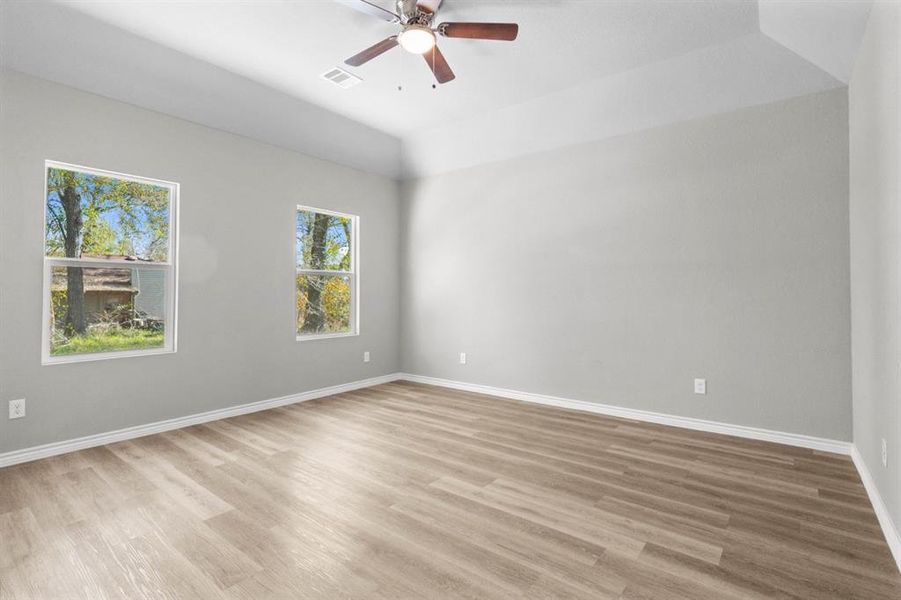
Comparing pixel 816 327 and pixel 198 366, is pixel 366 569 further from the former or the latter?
pixel 816 327

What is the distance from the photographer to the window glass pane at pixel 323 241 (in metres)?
4.85

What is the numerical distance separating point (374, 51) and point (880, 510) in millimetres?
3914

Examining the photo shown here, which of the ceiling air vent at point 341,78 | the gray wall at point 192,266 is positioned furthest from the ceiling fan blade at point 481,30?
the gray wall at point 192,266

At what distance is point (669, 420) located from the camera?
12.5 feet

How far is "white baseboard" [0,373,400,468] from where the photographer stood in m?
2.96

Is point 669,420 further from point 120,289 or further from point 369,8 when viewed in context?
point 120,289

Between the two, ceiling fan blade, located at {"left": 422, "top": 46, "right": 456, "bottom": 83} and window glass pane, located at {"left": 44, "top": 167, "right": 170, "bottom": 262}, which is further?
window glass pane, located at {"left": 44, "top": 167, "right": 170, "bottom": 262}

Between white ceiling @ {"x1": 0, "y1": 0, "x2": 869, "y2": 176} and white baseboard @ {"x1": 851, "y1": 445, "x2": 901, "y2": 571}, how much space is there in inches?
104

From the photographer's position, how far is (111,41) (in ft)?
10.1

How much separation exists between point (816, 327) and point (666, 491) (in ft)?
6.18

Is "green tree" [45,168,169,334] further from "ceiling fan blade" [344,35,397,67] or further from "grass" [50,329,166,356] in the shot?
"ceiling fan blade" [344,35,397,67]

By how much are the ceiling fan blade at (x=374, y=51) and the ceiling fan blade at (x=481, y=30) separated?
0.32 metres

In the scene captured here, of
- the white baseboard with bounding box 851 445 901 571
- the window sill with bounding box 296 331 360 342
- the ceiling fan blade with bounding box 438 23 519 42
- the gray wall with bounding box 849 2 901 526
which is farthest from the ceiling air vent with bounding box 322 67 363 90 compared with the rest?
the white baseboard with bounding box 851 445 901 571

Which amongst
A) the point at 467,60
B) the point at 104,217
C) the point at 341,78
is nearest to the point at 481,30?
the point at 467,60
